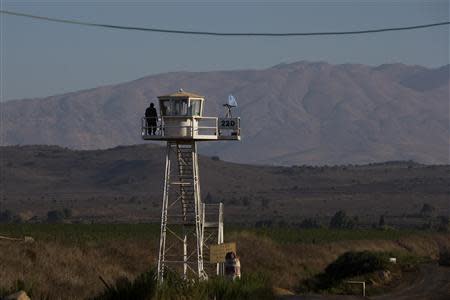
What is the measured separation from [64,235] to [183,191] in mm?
29946

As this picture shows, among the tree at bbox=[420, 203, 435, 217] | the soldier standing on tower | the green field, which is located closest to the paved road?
the soldier standing on tower

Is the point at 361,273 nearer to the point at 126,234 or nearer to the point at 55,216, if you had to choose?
the point at 126,234

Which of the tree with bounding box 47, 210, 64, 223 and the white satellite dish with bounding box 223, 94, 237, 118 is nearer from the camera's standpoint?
the white satellite dish with bounding box 223, 94, 237, 118

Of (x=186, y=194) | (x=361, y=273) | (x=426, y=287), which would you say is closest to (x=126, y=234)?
(x=361, y=273)

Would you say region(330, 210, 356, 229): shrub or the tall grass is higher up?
the tall grass

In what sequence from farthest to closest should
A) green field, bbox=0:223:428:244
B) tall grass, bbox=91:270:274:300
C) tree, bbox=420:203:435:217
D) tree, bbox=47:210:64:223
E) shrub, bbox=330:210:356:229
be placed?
1. tree, bbox=420:203:435:217
2. tree, bbox=47:210:64:223
3. shrub, bbox=330:210:356:229
4. green field, bbox=0:223:428:244
5. tall grass, bbox=91:270:274:300

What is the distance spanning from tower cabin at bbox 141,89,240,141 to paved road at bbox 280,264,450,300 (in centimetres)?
998

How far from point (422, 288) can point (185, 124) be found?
13337 mm

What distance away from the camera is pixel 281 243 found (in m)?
96.1

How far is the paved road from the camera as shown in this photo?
53209 millimetres

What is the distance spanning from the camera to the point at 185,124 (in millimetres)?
59719

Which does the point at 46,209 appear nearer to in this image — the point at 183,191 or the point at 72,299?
the point at 183,191

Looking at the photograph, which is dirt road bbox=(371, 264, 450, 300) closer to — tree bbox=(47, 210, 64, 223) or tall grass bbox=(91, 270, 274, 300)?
tall grass bbox=(91, 270, 274, 300)

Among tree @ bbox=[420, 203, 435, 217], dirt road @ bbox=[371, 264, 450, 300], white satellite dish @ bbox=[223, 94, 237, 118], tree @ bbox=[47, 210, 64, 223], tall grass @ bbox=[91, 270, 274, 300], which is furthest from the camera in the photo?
tree @ bbox=[420, 203, 435, 217]
